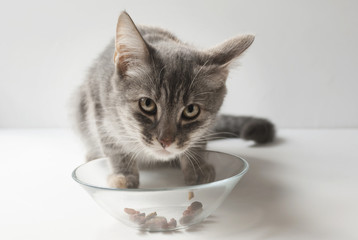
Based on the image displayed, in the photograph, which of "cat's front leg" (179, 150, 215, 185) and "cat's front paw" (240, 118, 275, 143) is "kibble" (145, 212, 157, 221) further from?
"cat's front paw" (240, 118, 275, 143)

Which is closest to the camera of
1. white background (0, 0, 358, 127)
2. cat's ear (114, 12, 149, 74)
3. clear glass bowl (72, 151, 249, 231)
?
clear glass bowl (72, 151, 249, 231)

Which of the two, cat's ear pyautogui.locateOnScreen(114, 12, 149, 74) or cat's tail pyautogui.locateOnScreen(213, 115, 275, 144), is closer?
cat's ear pyautogui.locateOnScreen(114, 12, 149, 74)

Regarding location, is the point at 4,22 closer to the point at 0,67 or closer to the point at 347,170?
the point at 0,67

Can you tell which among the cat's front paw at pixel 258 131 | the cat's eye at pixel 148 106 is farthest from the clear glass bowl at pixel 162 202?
the cat's front paw at pixel 258 131

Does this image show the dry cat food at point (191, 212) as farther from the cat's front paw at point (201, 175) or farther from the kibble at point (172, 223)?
the cat's front paw at point (201, 175)

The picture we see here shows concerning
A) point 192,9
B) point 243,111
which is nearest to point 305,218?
point 243,111

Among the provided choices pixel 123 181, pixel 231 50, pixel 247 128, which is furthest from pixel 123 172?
pixel 247 128

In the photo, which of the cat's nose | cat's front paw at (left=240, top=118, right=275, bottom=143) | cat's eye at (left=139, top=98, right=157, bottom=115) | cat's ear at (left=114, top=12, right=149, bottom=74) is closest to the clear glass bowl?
the cat's nose
